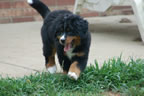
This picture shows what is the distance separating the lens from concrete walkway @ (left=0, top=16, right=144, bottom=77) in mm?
5129

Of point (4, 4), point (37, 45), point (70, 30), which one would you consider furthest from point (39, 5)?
point (4, 4)

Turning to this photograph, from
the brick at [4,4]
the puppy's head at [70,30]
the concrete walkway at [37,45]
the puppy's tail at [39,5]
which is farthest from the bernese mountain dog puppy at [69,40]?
the brick at [4,4]

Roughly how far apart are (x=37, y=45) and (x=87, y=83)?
2.77 meters

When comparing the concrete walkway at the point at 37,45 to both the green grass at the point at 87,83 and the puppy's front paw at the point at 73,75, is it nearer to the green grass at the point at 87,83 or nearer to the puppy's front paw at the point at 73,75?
the green grass at the point at 87,83

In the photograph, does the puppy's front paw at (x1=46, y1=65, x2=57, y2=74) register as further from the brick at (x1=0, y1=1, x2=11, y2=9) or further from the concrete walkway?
the brick at (x1=0, y1=1, x2=11, y2=9)

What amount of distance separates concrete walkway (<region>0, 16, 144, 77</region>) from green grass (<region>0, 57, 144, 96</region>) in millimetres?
721

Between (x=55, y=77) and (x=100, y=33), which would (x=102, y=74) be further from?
(x=100, y=33)

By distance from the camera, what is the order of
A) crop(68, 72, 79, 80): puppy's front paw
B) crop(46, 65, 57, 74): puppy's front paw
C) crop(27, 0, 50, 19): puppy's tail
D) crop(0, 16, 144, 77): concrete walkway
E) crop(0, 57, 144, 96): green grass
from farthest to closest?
crop(0, 16, 144, 77): concrete walkway < crop(27, 0, 50, 19): puppy's tail < crop(46, 65, 57, 74): puppy's front paw < crop(68, 72, 79, 80): puppy's front paw < crop(0, 57, 144, 96): green grass

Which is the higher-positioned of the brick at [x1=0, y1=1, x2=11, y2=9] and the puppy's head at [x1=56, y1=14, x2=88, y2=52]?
the puppy's head at [x1=56, y1=14, x2=88, y2=52]

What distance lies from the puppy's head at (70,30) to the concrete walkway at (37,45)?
3.69 ft

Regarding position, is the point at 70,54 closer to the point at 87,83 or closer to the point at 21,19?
the point at 87,83

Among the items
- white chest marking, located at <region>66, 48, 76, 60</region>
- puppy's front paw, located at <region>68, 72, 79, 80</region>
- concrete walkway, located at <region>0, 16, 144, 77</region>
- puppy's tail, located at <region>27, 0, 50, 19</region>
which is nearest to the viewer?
puppy's front paw, located at <region>68, 72, 79, 80</region>

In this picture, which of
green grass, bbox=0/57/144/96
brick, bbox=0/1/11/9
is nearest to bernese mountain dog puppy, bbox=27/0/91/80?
green grass, bbox=0/57/144/96

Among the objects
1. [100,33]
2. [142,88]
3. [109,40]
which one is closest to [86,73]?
[142,88]
